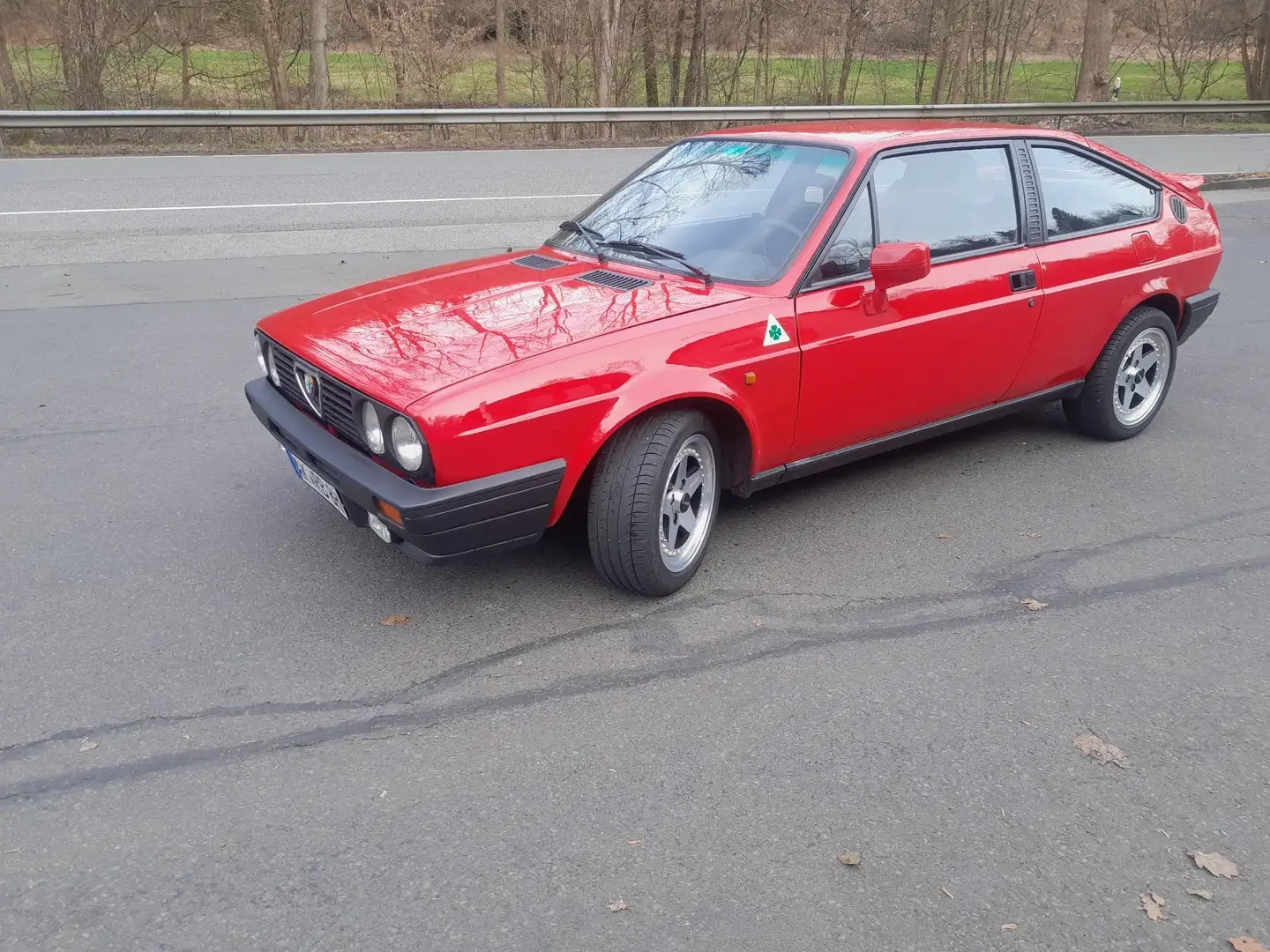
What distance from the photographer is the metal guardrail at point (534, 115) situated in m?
15.7

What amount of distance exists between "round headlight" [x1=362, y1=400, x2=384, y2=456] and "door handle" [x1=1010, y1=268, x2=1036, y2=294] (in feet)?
9.56

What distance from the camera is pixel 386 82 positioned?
22.8 meters

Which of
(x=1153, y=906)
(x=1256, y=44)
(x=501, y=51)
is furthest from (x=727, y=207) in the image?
(x=1256, y=44)

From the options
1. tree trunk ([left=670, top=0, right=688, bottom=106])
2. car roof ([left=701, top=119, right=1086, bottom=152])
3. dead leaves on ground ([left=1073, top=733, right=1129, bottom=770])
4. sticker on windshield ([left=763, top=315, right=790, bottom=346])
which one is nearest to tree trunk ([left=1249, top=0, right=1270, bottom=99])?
tree trunk ([left=670, top=0, right=688, bottom=106])

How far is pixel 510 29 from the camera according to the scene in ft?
78.9

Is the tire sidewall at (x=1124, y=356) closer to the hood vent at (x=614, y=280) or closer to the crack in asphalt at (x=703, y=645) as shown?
the crack in asphalt at (x=703, y=645)

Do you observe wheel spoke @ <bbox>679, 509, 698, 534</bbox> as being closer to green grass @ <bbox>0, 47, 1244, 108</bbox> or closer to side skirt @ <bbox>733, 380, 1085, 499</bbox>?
side skirt @ <bbox>733, 380, 1085, 499</bbox>

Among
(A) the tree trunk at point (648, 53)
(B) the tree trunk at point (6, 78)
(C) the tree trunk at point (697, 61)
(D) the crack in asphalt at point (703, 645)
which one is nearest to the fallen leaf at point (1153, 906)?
(D) the crack in asphalt at point (703, 645)

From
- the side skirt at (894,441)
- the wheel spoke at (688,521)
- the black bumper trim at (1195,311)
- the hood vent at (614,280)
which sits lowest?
the wheel spoke at (688,521)

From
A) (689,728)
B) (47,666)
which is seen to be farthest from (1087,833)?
(47,666)

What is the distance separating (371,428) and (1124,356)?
3.92 m

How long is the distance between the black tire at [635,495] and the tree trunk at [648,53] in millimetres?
21242

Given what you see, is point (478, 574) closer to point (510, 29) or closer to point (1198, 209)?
point (1198, 209)

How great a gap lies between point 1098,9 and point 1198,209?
1955cm
